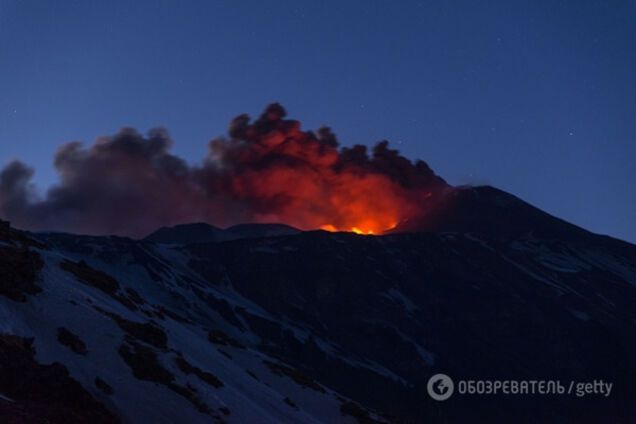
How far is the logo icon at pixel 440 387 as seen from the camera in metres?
113

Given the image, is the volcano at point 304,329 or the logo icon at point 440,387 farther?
the logo icon at point 440,387

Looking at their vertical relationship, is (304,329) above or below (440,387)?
above

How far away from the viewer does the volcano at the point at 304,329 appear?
77.8ft

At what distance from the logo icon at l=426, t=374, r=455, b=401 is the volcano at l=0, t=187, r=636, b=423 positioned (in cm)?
164

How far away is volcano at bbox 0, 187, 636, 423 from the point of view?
23719mm

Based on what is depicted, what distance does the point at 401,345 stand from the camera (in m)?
138

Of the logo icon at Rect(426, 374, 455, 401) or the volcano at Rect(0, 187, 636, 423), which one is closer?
the volcano at Rect(0, 187, 636, 423)

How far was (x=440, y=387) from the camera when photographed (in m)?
126

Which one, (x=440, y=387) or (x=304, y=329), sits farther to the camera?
(x=304, y=329)

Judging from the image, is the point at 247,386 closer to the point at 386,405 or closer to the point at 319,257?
the point at 386,405

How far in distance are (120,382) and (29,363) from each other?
12.4ft

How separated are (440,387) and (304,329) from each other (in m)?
29.4

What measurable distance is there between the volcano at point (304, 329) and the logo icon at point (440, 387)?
1638 mm

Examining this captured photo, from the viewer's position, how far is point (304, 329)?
135125 millimetres
